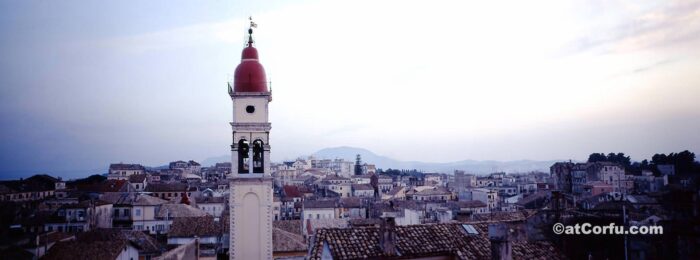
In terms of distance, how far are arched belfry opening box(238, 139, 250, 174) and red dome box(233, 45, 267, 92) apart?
2440 mm

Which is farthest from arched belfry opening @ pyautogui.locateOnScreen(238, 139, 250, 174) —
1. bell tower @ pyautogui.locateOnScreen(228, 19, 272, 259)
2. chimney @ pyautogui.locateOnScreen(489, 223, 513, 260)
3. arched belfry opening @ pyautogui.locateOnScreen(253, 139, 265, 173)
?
chimney @ pyautogui.locateOnScreen(489, 223, 513, 260)

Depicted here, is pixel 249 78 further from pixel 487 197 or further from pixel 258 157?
pixel 487 197

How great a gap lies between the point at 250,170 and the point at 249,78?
13.8ft

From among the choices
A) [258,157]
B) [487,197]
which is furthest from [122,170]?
[258,157]

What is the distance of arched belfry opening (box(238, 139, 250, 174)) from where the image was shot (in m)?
24.7

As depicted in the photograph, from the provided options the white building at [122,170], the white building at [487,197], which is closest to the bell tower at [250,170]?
the white building at [487,197]

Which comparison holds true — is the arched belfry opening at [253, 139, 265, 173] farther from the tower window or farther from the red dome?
the red dome

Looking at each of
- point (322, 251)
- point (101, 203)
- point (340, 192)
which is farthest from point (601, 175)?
point (322, 251)

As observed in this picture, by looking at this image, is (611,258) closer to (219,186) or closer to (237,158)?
(237,158)

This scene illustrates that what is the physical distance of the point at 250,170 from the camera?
24.8m

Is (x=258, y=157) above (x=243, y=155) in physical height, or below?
below

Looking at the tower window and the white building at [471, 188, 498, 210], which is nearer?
the tower window

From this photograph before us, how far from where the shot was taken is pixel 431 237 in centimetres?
1795

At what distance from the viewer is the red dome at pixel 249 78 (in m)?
24.6
